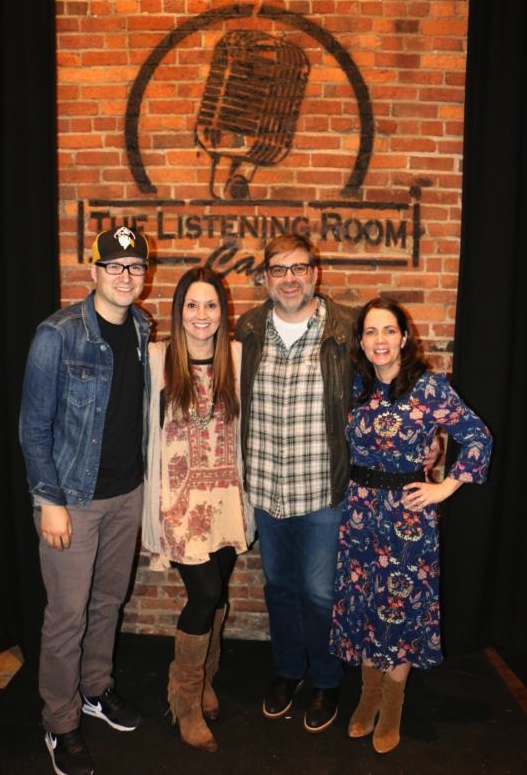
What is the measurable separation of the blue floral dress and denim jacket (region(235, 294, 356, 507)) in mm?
45

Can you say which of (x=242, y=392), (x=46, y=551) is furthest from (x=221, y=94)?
(x=46, y=551)

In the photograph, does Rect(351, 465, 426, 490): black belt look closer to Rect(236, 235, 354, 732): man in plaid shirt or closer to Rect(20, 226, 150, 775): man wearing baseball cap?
Rect(236, 235, 354, 732): man in plaid shirt

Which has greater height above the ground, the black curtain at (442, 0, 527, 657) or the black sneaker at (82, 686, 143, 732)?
the black curtain at (442, 0, 527, 657)

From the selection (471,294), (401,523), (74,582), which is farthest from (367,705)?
(471,294)

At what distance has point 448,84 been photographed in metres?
2.71

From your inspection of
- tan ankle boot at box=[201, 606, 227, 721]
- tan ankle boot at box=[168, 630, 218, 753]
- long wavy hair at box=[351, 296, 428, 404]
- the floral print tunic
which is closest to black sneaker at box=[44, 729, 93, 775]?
tan ankle boot at box=[168, 630, 218, 753]

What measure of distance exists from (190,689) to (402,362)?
54.0 inches

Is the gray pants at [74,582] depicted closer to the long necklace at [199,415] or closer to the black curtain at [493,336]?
the long necklace at [199,415]

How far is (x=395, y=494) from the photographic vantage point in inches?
81.3

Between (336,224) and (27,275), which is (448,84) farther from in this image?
(27,275)

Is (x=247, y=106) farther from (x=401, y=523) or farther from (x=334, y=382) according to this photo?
(x=401, y=523)

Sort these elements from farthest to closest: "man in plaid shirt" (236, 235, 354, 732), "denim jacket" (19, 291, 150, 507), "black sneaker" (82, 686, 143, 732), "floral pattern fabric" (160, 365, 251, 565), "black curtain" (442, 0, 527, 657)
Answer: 1. "black curtain" (442, 0, 527, 657)
2. "black sneaker" (82, 686, 143, 732)
3. "man in plaid shirt" (236, 235, 354, 732)
4. "floral pattern fabric" (160, 365, 251, 565)
5. "denim jacket" (19, 291, 150, 507)

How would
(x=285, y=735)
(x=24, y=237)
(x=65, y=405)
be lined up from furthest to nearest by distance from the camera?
(x=24, y=237) → (x=285, y=735) → (x=65, y=405)

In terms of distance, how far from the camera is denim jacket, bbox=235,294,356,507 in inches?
84.4
